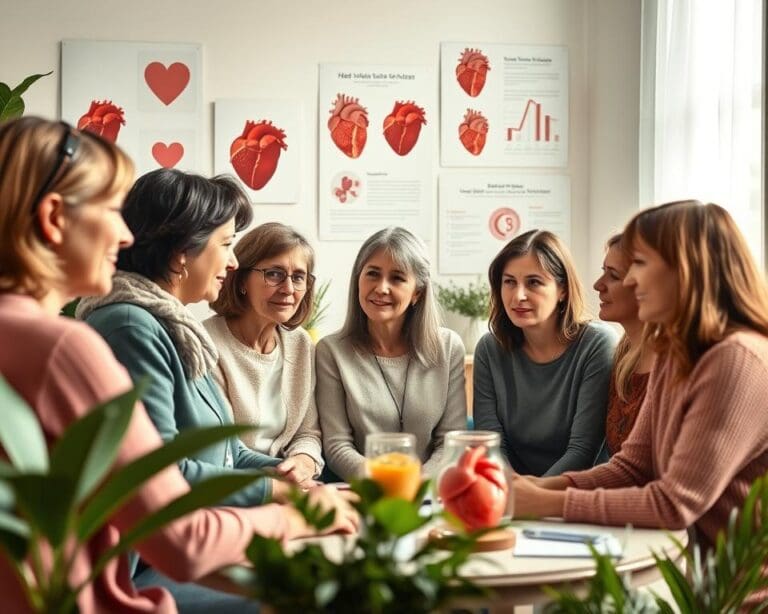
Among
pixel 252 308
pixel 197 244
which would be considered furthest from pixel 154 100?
pixel 197 244

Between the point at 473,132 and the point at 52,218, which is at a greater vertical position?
the point at 473,132

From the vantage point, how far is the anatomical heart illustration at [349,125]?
15.7 feet

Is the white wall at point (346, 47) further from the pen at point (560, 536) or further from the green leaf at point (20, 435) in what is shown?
the green leaf at point (20, 435)

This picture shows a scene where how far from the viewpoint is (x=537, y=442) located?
9.26 ft

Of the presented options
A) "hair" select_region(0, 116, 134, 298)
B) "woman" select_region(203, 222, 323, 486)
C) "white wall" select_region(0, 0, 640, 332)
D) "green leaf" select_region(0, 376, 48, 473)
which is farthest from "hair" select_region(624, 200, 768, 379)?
"white wall" select_region(0, 0, 640, 332)

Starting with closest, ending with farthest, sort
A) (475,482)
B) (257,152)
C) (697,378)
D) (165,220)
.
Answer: (475,482) → (697,378) → (165,220) → (257,152)

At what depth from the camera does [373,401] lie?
289cm

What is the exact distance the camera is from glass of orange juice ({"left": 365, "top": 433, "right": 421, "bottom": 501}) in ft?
5.48

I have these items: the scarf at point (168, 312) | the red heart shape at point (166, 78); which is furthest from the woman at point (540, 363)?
the red heart shape at point (166, 78)

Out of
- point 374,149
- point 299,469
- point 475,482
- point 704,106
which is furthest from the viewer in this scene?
point 374,149

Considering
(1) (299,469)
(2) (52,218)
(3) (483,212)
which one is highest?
(3) (483,212)

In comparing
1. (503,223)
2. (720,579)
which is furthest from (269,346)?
(503,223)

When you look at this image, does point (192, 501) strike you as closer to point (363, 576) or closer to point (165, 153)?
point (363, 576)

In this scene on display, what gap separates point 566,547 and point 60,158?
103 centimetres
